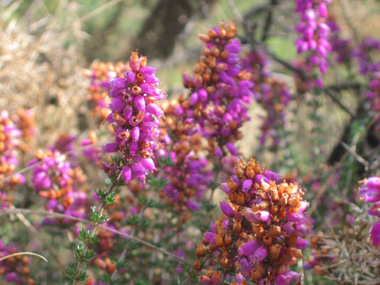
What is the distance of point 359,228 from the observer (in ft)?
8.11

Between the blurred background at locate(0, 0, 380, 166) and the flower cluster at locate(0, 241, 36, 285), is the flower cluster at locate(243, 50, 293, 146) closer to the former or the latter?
the blurred background at locate(0, 0, 380, 166)

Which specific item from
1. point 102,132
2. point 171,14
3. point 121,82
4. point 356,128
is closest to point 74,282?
point 121,82

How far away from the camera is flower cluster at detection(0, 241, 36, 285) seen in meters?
2.57

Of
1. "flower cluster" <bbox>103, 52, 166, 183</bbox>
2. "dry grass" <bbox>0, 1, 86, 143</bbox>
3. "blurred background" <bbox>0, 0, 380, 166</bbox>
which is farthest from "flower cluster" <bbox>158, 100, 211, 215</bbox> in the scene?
"dry grass" <bbox>0, 1, 86, 143</bbox>

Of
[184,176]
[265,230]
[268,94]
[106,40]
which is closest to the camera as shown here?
[265,230]

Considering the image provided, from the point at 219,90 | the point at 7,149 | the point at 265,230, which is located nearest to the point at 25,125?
the point at 7,149

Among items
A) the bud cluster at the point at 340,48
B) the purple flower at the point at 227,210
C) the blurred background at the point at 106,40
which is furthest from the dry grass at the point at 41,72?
the bud cluster at the point at 340,48

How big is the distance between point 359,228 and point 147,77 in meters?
1.65

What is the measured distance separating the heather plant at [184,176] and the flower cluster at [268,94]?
0.02 metres

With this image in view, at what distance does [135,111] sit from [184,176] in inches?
36.0

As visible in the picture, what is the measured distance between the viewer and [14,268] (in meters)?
2.65

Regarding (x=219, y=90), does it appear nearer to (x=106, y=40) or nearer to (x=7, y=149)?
(x=7, y=149)

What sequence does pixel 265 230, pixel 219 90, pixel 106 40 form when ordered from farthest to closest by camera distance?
pixel 106 40
pixel 219 90
pixel 265 230

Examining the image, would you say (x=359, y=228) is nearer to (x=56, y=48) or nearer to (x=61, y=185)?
(x=61, y=185)
